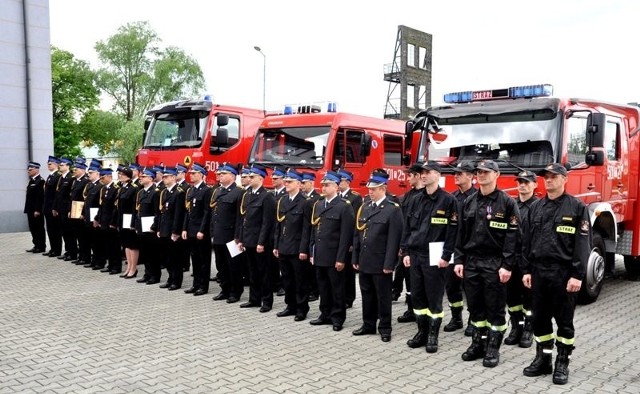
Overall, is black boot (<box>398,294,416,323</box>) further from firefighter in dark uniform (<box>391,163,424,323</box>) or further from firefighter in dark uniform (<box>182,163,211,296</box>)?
firefighter in dark uniform (<box>182,163,211,296</box>)

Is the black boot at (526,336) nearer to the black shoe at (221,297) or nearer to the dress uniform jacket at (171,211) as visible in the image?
the black shoe at (221,297)

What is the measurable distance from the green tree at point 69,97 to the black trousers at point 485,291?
39424mm

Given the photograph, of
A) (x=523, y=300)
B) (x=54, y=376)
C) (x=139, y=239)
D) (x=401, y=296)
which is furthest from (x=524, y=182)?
(x=139, y=239)

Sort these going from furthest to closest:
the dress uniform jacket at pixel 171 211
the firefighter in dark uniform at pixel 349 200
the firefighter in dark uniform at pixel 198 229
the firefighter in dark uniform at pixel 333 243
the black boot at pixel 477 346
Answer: the dress uniform jacket at pixel 171 211 < the firefighter in dark uniform at pixel 198 229 < the firefighter in dark uniform at pixel 349 200 < the firefighter in dark uniform at pixel 333 243 < the black boot at pixel 477 346

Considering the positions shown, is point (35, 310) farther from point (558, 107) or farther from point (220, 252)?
point (558, 107)

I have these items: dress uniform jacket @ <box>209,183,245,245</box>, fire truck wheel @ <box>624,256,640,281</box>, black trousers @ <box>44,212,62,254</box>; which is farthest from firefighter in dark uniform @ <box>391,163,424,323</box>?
black trousers @ <box>44,212,62,254</box>

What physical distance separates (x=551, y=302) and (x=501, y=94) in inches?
151

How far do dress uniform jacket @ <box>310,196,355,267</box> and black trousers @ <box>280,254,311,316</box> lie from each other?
1.39 ft

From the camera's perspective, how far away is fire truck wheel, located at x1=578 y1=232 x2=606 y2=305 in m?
7.62

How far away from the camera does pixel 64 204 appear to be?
11.3m

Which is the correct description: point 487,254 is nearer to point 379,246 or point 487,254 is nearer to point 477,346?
point 477,346

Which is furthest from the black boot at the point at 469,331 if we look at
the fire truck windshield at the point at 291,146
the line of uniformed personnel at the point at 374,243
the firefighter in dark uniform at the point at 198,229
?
the fire truck windshield at the point at 291,146

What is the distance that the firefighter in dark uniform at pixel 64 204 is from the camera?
11.3 m

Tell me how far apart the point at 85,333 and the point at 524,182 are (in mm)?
4987
